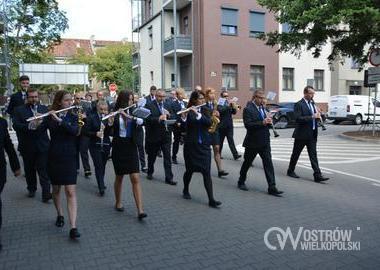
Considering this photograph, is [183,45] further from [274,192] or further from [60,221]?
[60,221]

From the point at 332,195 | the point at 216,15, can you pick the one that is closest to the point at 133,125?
the point at 332,195

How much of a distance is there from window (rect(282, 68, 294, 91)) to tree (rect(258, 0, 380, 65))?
16.2 metres

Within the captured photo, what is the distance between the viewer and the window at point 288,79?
36.3 metres

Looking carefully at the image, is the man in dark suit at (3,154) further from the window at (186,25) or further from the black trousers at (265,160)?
the window at (186,25)

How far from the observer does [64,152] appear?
225 inches

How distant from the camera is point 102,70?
63594mm

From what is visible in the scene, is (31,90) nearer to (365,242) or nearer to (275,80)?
(365,242)

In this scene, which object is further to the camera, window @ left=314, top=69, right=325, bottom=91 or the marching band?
window @ left=314, top=69, right=325, bottom=91

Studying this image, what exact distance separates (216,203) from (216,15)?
27518 mm

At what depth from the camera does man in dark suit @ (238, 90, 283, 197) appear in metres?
8.00

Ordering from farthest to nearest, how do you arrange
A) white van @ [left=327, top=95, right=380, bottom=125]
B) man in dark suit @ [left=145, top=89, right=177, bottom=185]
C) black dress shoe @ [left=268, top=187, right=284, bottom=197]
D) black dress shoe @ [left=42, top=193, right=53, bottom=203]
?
white van @ [left=327, top=95, right=380, bottom=125] → man in dark suit @ [left=145, top=89, right=177, bottom=185] → black dress shoe @ [left=268, top=187, right=284, bottom=197] → black dress shoe @ [left=42, top=193, right=53, bottom=203]

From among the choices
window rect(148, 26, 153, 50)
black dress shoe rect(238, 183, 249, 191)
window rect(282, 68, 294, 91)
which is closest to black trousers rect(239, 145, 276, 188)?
black dress shoe rect(238, 183, 249, 191)

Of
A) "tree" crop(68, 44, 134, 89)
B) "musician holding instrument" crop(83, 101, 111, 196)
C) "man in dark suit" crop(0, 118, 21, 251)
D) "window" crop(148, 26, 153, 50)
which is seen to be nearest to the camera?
"man in dark suit" crop(0, 118, 21, 251)

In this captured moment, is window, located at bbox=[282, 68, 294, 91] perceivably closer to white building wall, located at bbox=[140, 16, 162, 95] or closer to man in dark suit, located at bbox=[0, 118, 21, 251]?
white building wall, located at bbox=[140, 16, 162, 95]
